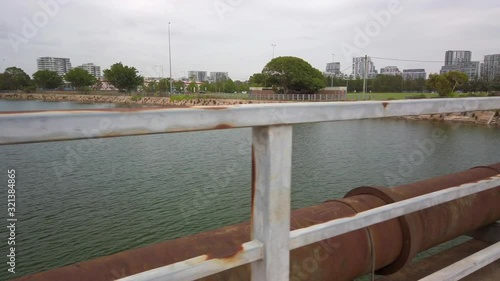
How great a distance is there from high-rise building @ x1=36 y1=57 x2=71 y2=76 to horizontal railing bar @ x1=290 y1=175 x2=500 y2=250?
111 metres

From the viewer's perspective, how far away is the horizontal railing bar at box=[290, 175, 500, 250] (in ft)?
3.97

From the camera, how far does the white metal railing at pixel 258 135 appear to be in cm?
80

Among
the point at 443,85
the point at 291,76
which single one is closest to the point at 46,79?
the point at 291,76

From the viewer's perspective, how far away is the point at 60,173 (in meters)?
12.4

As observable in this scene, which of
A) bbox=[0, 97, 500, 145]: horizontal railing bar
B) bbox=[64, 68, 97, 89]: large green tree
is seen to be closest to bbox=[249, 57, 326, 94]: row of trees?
bbox=[64, 68, 97, 89]: large green tree

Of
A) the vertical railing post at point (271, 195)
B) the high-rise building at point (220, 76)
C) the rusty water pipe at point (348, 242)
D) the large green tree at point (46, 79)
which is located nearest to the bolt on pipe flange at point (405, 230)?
the rusty water pipe at point (348, 242)

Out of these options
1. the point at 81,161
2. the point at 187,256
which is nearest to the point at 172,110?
the point at 187,256

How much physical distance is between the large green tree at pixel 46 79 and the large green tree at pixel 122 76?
1413 centimetres

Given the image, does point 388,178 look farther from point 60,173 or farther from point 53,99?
point 53,99

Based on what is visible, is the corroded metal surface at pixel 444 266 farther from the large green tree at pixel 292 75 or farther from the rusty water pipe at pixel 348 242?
the large green tree at pixel 292 75

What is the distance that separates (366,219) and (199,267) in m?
0.68

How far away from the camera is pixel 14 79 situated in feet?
277

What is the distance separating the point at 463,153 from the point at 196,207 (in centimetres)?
1487

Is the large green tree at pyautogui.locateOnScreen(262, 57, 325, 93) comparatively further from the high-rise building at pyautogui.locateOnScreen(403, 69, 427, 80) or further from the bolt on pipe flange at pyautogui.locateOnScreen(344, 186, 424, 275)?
the bolt on pipe flange at pyautogui.locateOnScreen(344, 186, 424, 275)
